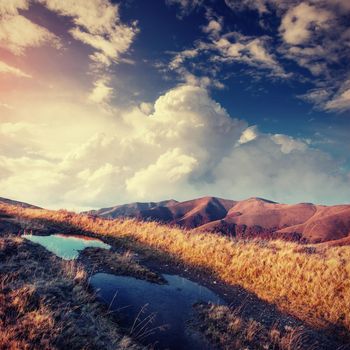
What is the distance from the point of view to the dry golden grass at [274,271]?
10.5 metres

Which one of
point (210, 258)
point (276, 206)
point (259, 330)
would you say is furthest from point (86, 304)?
point (276, 206)

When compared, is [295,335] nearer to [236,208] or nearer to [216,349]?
[216,349]

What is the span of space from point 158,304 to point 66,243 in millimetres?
7343

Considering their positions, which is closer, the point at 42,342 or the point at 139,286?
the point at 42,342

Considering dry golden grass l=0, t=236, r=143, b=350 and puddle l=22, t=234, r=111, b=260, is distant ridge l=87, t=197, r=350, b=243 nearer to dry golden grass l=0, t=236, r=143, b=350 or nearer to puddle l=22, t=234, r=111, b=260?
puddle l=22, t=234, r=111, b=260

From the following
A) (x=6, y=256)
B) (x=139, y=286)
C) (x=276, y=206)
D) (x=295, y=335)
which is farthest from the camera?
(x=276, y=206)

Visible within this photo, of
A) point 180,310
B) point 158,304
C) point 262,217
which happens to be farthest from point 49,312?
point 262,217

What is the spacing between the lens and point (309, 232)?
101 m

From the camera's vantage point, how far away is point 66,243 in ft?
47.9

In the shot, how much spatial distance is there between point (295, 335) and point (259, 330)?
0.95m

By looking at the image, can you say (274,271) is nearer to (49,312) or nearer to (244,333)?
(244,333)

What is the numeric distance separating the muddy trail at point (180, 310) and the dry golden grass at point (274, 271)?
0.68m

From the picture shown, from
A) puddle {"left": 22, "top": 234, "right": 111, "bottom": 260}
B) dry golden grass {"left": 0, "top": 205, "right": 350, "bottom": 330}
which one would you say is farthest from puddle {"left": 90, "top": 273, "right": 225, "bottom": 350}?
puddle {"left": 22, "top": 234, "right": 111, "bottom": 260}

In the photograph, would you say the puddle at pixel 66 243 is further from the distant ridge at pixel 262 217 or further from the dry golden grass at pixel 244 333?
A: the distant ridge at pixel 262 217
